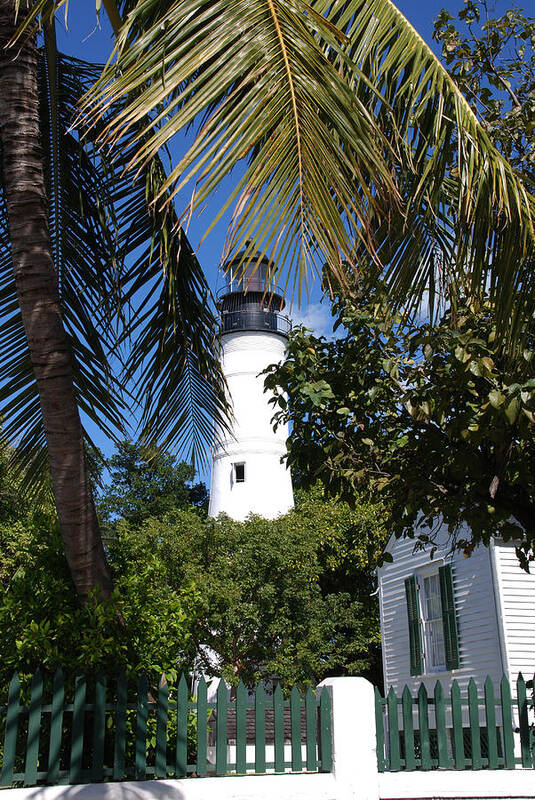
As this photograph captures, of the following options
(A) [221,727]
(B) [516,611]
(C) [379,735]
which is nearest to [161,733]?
(A) [221,727]

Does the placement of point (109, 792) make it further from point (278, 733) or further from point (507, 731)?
point (507, 731)

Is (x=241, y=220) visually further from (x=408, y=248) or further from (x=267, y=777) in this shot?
(x=267, y=777)

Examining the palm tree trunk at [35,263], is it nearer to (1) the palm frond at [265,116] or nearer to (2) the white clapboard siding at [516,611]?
(1) the palm frond at [265,116]

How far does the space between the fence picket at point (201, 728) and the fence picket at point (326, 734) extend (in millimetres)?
986

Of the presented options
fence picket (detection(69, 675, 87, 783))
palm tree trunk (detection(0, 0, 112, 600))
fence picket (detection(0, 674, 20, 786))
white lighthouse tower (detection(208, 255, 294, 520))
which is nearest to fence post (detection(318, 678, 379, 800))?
fence picket (detection(69, 675, 87, 783))

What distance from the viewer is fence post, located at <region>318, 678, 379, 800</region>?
19.0ft

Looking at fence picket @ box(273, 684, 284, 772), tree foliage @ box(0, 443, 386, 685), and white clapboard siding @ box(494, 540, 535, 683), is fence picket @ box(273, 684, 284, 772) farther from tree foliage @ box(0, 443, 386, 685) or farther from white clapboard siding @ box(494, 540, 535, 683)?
white clapboard siding @ box(494, 540, 535, 683)

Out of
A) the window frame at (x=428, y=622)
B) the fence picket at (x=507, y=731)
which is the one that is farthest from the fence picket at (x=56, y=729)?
the window frame at (x=428, y=622)

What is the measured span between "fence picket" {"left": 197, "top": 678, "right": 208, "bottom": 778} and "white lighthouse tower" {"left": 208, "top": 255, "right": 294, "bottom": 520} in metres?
19.1

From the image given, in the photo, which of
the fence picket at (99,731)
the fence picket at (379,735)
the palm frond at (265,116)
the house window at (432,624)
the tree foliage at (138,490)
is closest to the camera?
the palm frond at (265,116)

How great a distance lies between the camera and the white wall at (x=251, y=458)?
26219 mm

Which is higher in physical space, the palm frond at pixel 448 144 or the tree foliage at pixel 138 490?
the tree foliage at pixel 138 490

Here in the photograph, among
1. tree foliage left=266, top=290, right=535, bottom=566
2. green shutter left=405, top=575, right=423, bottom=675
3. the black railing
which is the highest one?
the black railing

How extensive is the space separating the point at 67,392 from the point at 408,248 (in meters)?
2.58
